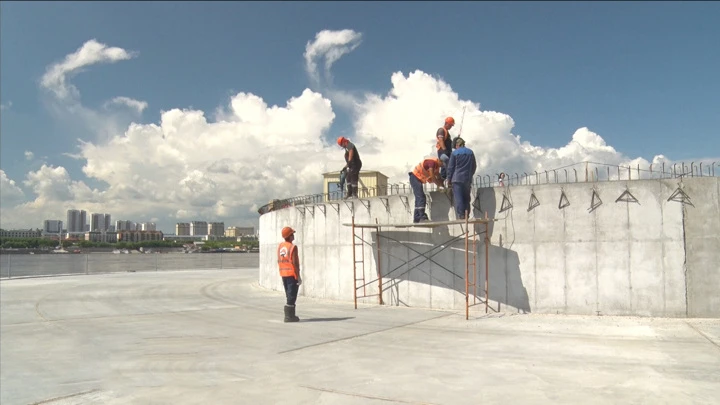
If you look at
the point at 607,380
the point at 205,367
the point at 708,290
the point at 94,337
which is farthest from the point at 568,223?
the point at 94,337

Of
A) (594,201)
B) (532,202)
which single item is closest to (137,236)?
(532,202)

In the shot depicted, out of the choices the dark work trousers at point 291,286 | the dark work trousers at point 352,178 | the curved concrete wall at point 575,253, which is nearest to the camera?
the curved concrete wall at point 575,253

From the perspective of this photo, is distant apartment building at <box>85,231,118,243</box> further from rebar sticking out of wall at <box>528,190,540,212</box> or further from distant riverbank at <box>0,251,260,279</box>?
rebar sticking out of wall at <box>528,190,540,212</box>

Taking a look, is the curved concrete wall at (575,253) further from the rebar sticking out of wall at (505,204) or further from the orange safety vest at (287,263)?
the orange safety vest at (287,263)

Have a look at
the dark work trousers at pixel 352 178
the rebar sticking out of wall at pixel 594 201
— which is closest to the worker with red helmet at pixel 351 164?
the dark work trousers at pixel 352 178

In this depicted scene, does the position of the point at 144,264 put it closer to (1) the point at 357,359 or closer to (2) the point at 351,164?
(2) the point at 351,164

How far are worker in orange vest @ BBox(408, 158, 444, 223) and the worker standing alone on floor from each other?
0.84 metres

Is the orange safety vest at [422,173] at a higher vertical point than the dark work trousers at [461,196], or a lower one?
higher

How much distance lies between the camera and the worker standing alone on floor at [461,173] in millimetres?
11531

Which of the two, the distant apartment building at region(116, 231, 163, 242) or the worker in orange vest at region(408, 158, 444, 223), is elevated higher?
the worker in orange vest at region(408, 158, 444, 223)

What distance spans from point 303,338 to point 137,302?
939 centimetres

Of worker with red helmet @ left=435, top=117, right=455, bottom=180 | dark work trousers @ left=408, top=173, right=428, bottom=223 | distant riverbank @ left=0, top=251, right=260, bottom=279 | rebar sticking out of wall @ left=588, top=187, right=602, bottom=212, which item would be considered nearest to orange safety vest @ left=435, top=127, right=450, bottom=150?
worker with red helmet @ left=435, top=117, right=455, bottom=180

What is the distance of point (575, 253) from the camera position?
37.6 feet

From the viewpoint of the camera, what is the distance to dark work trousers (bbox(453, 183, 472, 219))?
1166cm
